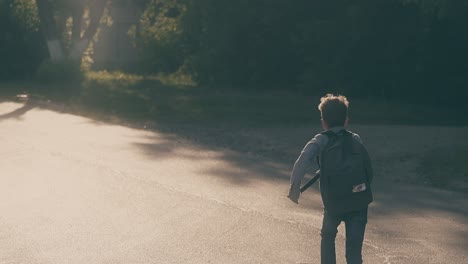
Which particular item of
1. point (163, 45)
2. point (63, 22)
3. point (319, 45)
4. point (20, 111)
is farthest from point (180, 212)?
point (63, 22)

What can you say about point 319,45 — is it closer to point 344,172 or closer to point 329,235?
point 329,235

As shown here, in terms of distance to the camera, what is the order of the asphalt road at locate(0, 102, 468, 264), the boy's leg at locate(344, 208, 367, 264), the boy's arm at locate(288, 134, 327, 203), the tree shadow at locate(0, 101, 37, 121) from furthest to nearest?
1. the tree shadow at locate(0, 101, 37, 121)
2. the asphalt road at locate(0, 102, 468, 264)
3. the boy's leg at locate(344, 208, 367, 264)
4. the boy's arm at locate(288, 134, 327, 203)

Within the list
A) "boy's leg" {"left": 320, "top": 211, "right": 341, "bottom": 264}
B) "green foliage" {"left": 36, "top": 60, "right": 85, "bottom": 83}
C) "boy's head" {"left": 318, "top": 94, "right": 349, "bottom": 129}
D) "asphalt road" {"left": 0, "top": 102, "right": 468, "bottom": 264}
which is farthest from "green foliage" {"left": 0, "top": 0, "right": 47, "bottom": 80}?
"boy's head" {"left": 318, "top": 94, "right": 349, "bottom": 129}

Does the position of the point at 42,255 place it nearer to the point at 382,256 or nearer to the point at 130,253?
the point at 130,253

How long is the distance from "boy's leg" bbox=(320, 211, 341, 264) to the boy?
72 mm

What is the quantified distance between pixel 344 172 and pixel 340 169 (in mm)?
34

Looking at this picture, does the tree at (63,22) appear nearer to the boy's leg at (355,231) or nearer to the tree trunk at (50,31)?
the tree trunk at (50,31)

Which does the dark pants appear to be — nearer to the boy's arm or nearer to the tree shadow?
the boy's arm

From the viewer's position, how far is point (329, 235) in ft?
20.7

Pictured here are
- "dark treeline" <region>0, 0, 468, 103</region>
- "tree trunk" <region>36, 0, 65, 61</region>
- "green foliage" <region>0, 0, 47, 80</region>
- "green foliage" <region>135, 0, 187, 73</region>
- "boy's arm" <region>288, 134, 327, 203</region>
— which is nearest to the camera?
"boy's arm" <region>288, 134, 327, 203</region>

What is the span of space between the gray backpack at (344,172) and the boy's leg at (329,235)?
14 cm

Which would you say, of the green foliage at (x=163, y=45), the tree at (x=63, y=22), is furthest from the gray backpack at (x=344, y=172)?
the green foliage at (x=163, y=45)

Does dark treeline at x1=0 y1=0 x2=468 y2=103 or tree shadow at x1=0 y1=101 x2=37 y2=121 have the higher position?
dark treeline at x1=0 y1=0 x2=468 y2=103

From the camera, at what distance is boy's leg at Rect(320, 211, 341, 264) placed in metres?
6.25
